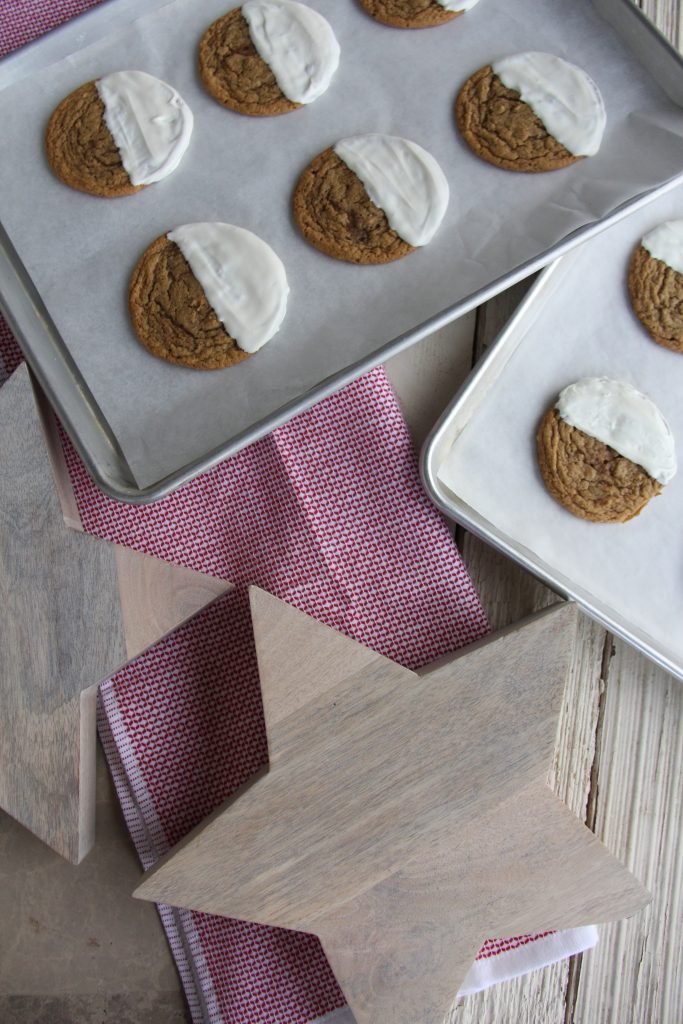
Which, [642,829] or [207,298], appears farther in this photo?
[642,829]

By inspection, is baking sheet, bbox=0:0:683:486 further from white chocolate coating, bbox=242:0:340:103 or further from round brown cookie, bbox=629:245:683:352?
round brown cookie, bbox=629:245:683:352

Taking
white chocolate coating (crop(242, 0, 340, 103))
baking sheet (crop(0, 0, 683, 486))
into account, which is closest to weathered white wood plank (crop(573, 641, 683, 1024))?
baking sheet (crop(0, 0, 683, 486))

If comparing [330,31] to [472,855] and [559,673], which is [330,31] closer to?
[559,673]

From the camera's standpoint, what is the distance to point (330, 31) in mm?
1063

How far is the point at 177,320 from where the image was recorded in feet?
3.27

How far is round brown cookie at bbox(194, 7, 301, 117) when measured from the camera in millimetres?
1046

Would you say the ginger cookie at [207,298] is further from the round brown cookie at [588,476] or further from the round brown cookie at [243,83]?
the round brown cookie at [588,476]

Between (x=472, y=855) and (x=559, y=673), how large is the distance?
0.73ft

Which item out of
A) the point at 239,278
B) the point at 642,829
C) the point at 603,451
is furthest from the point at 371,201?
the point at 642,829

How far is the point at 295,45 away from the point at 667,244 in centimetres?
51

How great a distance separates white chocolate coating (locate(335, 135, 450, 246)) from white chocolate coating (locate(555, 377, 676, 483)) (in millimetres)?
263

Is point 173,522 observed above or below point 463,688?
above

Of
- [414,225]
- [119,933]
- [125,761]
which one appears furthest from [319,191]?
[119,933]

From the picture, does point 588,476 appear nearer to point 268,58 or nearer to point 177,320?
point 177,320
